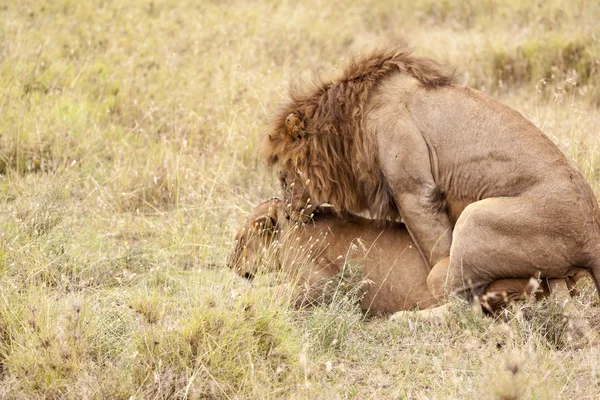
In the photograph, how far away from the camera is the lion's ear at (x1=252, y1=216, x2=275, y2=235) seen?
5.95m

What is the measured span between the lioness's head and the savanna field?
0.21m

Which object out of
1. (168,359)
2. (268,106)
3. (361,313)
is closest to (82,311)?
(168,359)

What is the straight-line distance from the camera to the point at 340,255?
5.71 metres

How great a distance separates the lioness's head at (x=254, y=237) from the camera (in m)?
5.89

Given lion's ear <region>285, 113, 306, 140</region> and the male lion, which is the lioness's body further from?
lion's ear <region>285, 113, 306, 140</region>

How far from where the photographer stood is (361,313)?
217 inches

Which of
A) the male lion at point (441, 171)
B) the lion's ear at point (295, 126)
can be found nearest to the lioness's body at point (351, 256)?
the male lion at point (441, 171)

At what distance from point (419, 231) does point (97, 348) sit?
2073 mm

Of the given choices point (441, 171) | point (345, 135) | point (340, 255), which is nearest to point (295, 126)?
point (345, 135)

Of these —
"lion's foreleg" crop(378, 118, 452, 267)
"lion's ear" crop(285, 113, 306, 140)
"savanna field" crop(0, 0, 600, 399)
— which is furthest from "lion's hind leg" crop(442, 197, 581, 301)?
"lion's ear" crop(285, 113, 306, 140)

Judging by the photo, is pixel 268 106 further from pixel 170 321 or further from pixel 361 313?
pixel 170 321

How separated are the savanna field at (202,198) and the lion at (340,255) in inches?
9.0

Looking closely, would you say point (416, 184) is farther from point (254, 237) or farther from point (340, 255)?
point (254, 237)

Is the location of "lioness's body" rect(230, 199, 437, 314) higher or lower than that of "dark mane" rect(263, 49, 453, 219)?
lower
